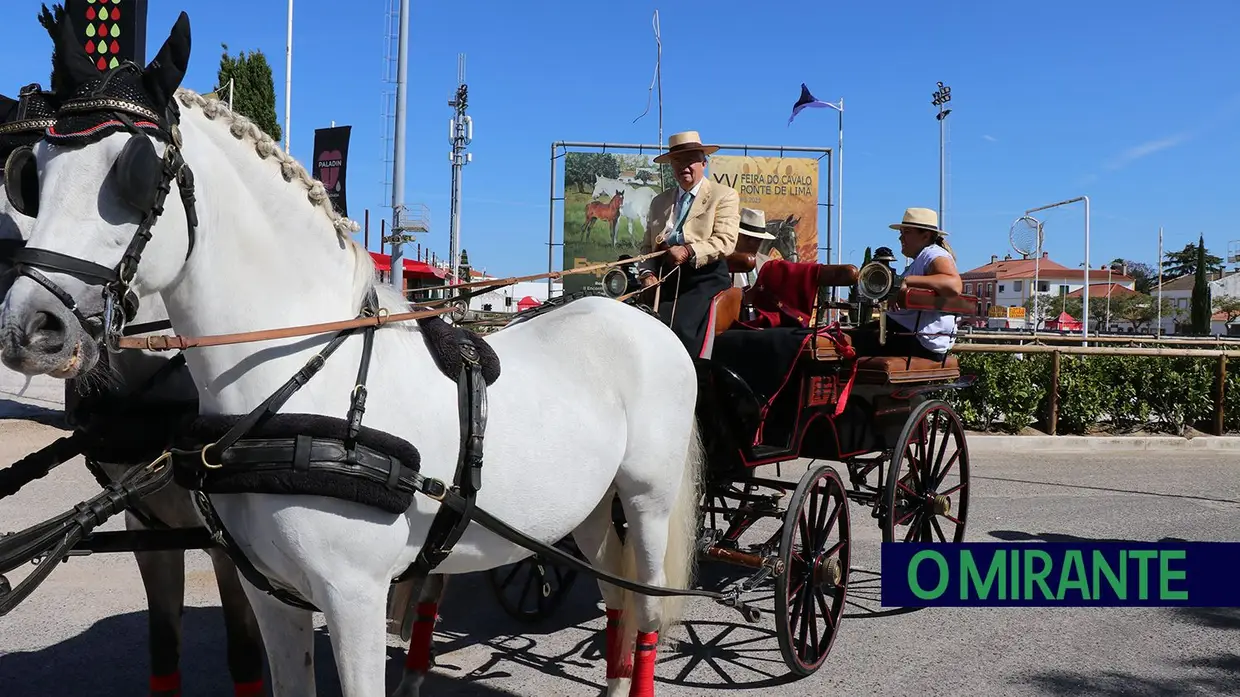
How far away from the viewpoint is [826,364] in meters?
4.52

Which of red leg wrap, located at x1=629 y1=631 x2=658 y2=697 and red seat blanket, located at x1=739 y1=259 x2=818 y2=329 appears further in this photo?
red seat blanket, located at x1=739 y1=259 x2=818 y2=329

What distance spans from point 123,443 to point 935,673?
139 inches

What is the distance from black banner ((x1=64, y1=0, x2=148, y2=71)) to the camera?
5.65 metres

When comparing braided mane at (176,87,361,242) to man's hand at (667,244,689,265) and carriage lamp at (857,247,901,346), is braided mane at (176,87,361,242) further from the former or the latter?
carriage lamp at (857,247,901,346)

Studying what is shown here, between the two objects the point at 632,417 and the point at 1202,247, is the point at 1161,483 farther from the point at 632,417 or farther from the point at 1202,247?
the point at 1202,247

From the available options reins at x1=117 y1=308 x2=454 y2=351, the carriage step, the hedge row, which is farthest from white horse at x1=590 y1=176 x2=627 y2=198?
reins at x1=117 y1=308 x2=454 y2=351

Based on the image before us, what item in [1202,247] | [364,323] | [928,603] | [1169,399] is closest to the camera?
[364,323]

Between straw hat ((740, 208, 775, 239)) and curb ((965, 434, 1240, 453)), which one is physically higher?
straw hat ((740, 208, 775, 239))

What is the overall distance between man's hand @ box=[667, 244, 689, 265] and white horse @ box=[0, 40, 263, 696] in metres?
2.08

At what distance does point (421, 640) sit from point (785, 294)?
2.59 m

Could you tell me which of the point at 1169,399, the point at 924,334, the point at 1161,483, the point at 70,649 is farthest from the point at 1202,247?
the point at 70,649

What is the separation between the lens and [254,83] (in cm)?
1762

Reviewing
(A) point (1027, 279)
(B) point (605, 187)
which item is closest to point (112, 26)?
(B) point (605, 187)

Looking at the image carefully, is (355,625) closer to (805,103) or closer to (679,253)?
(679,253)
